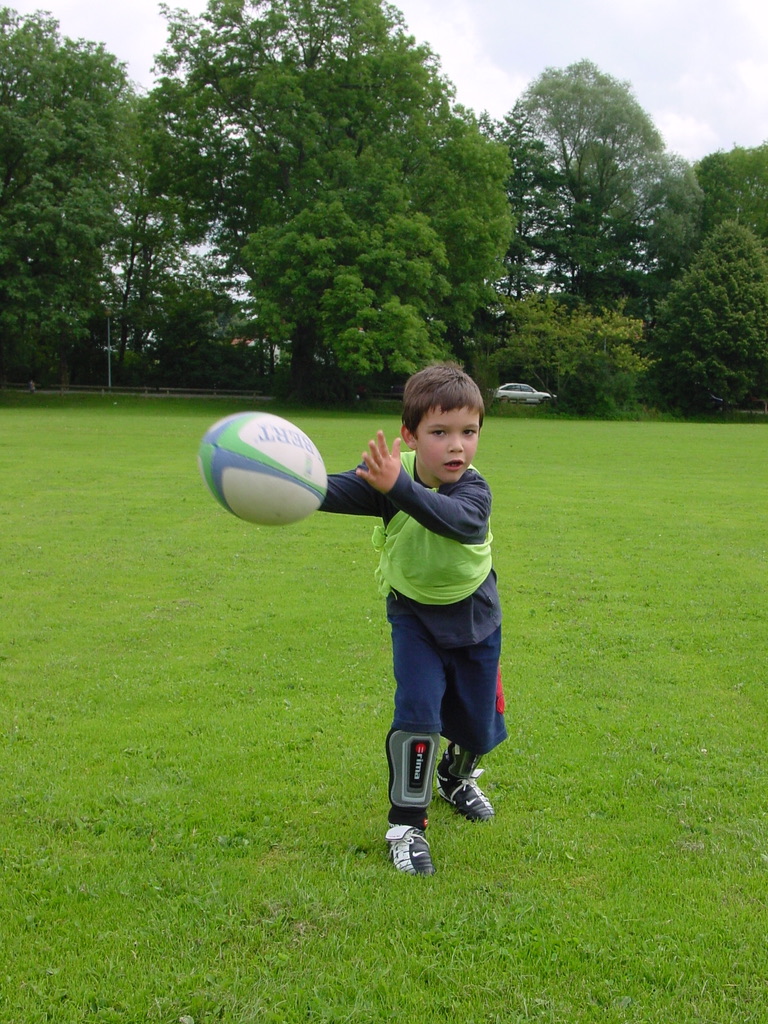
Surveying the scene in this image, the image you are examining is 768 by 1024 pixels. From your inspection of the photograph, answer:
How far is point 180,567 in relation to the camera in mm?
9992

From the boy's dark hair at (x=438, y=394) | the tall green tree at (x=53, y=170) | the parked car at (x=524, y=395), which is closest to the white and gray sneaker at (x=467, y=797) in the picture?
the boy's dark hair at (x=438, y=394)

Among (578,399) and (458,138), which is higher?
(458,138)

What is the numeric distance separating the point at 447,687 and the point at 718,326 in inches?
2185

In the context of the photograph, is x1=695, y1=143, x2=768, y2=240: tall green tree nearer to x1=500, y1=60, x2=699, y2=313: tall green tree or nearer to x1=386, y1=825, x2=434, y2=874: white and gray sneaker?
x1=500, y1=60, x2=699, y2=313: tall green tree

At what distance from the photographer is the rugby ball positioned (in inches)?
140

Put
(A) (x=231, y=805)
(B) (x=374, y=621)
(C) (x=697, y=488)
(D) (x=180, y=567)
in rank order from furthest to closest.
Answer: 1. (C) (x=697, y=488)
2. (D) (x=180, y=567)
3. (B) (x=374, y=621)
4. (A) (x=231, y=805)

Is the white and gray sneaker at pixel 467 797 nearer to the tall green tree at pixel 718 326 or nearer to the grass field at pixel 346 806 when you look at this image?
the grass field at pixel 346 806

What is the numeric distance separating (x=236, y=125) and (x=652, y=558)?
41889 mm

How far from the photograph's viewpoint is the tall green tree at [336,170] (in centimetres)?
4231

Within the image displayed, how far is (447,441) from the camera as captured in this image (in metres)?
3.72

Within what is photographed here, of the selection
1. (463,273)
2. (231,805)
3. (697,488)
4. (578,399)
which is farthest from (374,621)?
(578,399)

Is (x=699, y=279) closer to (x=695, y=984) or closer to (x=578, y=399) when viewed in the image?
(x=578, y=399)

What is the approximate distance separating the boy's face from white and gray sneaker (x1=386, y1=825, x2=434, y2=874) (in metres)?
1.58

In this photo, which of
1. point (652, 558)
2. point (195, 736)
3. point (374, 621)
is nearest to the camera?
point (195, 736)
